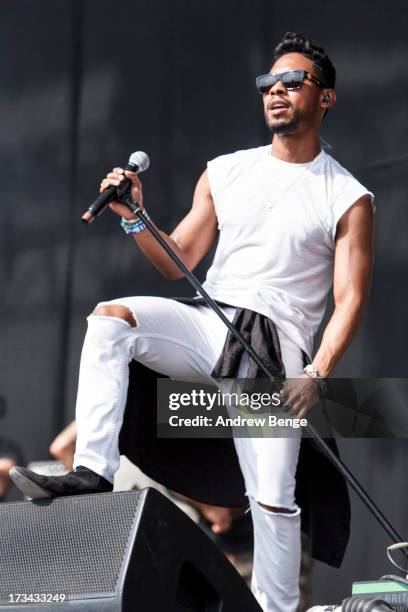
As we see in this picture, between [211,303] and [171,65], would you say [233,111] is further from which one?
[211,303]

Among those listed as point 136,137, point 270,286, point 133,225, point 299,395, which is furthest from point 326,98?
point 136,137

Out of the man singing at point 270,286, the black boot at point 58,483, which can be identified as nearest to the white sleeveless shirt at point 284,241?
the man singing at point 270,286

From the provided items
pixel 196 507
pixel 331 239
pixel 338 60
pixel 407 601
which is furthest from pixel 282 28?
pixel 407 601

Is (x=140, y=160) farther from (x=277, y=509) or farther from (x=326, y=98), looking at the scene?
(x=277, y=509)

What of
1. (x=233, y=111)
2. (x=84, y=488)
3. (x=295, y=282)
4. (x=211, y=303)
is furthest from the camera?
(x=233, y=111)

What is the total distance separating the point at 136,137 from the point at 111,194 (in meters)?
1.79

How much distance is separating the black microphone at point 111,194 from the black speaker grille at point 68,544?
2.21 feet

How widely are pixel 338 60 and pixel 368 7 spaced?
0.64ft

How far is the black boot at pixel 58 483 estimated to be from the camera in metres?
2.10

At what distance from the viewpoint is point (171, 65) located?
4.21 m

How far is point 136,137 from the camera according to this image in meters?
4.28

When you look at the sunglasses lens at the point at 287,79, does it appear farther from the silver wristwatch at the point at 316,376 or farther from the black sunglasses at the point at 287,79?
the silver wristwatch at the point at 316,376

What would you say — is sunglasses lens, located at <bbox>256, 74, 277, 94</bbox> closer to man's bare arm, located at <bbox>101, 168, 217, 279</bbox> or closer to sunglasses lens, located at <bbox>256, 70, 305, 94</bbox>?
sunglasses lens, located at <bbox>256, 70, 305, 94</bbox>

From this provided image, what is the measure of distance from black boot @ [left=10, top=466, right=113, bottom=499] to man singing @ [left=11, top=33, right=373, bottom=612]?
0.16ft
